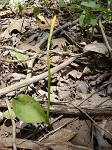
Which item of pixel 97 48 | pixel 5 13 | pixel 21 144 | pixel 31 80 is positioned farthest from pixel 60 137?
pixel 5 13

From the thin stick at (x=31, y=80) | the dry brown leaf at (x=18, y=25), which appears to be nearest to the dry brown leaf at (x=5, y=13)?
the dry brown leaf at (x=18, y=25)

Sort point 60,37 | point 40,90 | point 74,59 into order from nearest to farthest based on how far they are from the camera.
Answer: point 40,90, point 74,59, point 60,37

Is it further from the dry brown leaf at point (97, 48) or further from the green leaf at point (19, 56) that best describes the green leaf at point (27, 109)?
the dry brown leaf at point (97, 48)

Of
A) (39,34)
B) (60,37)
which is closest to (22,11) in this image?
(39,34)

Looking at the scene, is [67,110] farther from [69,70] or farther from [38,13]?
[38,13]

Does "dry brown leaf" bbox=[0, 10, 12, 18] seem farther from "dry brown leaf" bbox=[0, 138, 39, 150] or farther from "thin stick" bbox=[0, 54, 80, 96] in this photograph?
"dry brown leaf" bbox=[0, 138, 39, 150]

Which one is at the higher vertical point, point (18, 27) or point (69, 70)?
point (18, 27)
